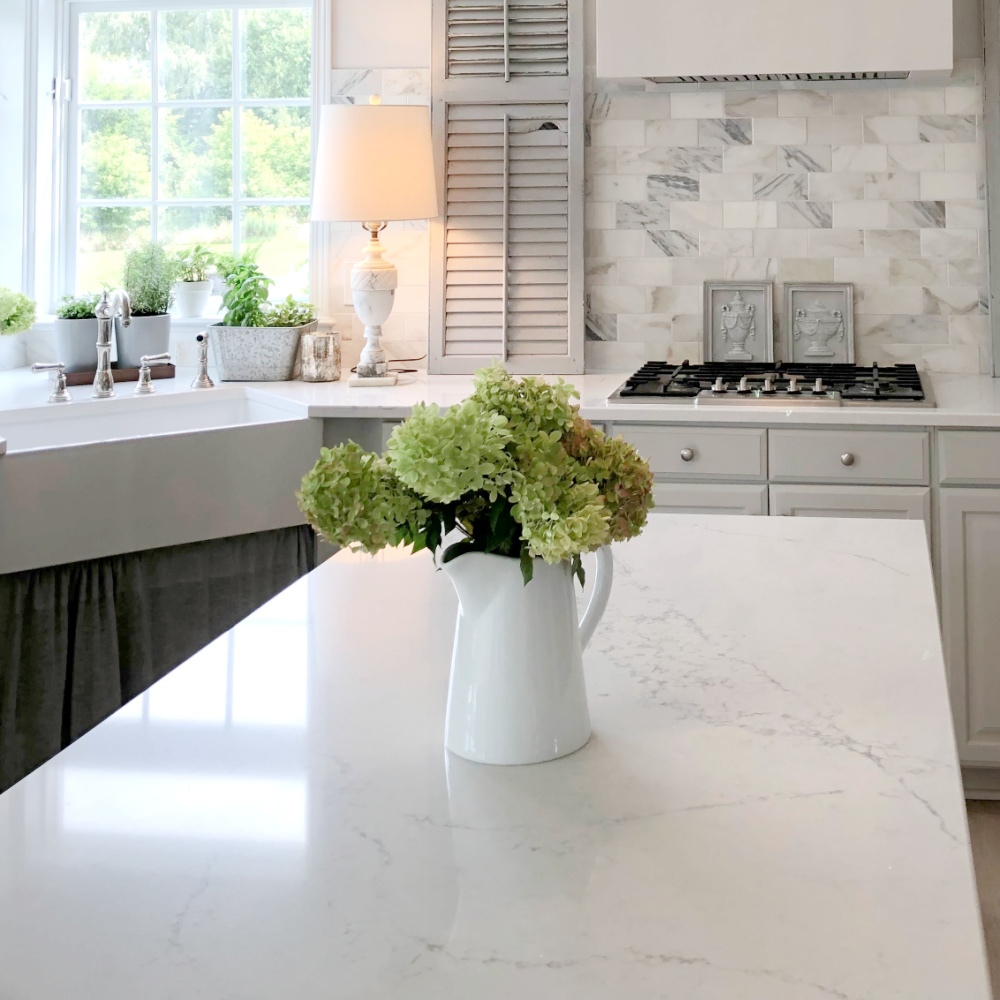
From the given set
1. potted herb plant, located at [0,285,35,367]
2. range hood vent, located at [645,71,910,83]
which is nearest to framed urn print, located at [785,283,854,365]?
range hood vent, located at [645,71,910,83]

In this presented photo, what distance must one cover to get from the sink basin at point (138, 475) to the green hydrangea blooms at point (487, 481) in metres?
1.67

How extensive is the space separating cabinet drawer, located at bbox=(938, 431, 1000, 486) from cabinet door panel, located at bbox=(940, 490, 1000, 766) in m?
0.04

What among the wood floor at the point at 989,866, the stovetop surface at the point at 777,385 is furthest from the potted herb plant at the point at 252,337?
the wood floor at the point at 989,866

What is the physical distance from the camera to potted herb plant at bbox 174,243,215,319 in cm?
368

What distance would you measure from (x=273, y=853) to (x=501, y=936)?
0.20 meters

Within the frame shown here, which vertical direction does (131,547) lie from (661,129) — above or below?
below

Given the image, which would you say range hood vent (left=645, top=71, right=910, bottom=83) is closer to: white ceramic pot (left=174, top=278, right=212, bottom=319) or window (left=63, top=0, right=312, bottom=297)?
window (left=63, top=0, right=312, bottom=297)

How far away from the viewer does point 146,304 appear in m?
3.39

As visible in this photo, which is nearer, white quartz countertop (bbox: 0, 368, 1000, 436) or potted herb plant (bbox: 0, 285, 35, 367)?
white quartz countertop (bbox: 0, 368, 1000, 436)

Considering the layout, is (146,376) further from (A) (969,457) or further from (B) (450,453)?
(B) (450,453)

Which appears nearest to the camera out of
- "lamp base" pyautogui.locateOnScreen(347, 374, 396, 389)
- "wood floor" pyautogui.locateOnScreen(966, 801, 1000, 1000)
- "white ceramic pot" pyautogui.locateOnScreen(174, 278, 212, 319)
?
"wood floor" pyautogui.locateOnScreen(966, 801, 1000, 1000)

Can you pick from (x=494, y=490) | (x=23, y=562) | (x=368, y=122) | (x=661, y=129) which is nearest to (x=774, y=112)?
(x=661, y=129)

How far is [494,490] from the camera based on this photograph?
939 millimetres

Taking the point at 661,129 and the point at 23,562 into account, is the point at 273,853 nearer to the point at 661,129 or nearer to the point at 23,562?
the point at 23,562
